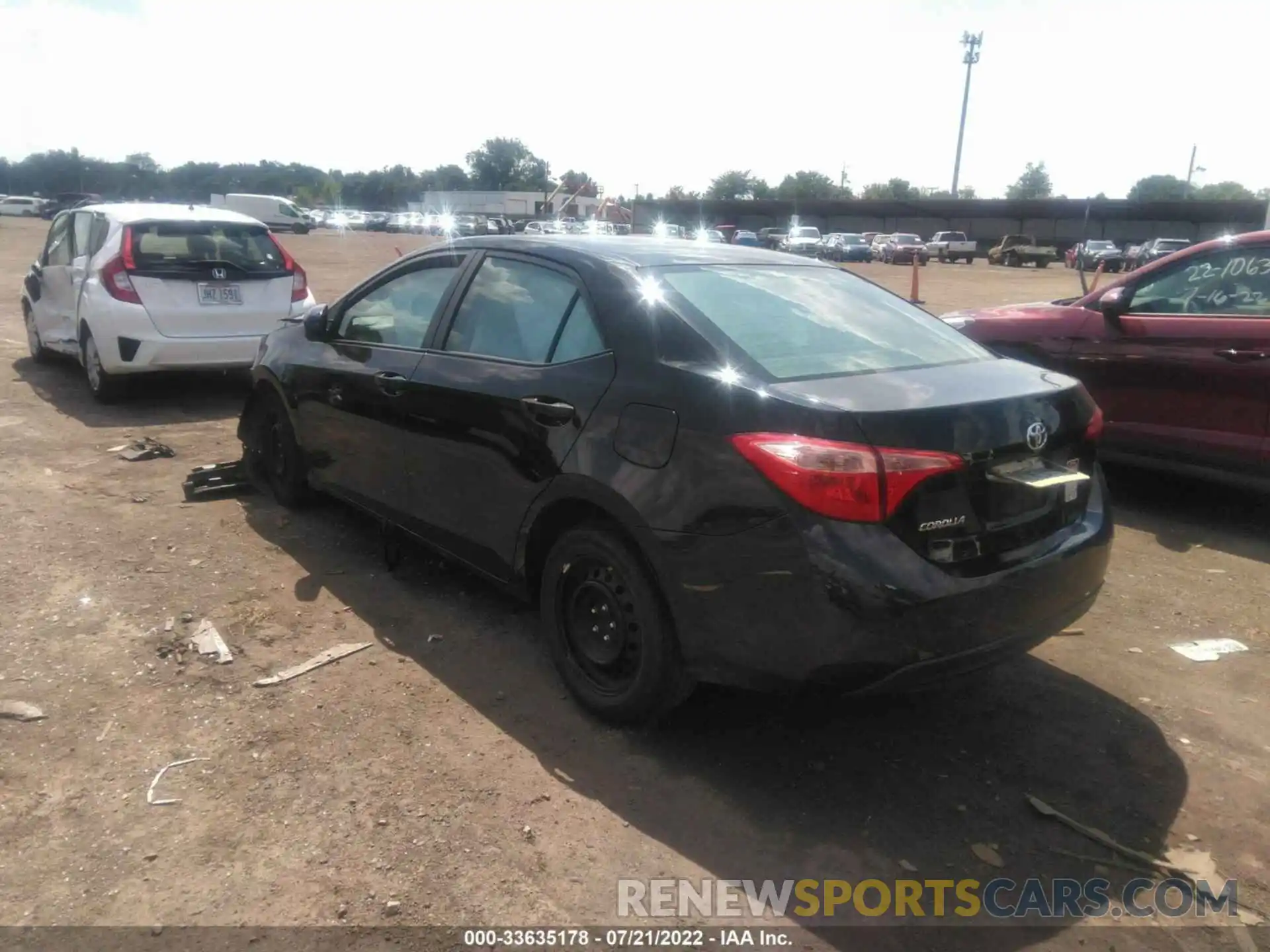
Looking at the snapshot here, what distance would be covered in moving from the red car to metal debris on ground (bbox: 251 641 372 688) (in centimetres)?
464

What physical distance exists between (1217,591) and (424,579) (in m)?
3.90

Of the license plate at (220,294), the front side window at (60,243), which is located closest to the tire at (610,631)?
the license plate at (220,294)

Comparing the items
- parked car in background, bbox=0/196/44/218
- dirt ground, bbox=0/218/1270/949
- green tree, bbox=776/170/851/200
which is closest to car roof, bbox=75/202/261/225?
dirt ground, bbox=0/218/1270/949

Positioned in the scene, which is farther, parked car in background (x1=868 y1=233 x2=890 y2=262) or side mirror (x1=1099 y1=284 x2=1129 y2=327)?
parked car in background (x1=868 y1=233 x2=890 y2=262)

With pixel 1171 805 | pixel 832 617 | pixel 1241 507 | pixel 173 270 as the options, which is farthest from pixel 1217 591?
pixel 173 270

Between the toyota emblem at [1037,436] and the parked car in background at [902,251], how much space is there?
44.1 m

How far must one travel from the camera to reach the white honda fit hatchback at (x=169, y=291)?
7.63 meters

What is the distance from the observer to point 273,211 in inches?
2186

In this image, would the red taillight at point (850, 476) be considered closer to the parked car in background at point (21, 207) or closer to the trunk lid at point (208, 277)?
the trunk lid at point (208, 277)

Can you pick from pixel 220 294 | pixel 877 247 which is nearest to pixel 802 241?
pixel 877 247

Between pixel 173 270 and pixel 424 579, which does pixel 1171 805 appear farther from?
pixel 173 270

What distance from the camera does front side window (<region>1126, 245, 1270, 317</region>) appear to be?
543 cm

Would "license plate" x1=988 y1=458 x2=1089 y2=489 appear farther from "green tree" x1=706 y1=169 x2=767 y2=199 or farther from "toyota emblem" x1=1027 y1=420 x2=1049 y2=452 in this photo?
"green tree" x1=706 y1=169 x2=767 y2=199

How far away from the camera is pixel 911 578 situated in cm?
265
